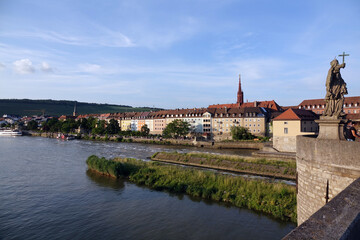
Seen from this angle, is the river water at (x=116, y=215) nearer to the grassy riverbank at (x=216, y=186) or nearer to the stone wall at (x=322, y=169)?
the grassy riverbank at (x=216, y=186)

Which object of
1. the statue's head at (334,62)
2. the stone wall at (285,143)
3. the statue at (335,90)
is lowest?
the stone wall at (285,143)

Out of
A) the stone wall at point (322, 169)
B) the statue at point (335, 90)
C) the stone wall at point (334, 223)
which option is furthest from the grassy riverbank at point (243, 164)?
the stone wall at point (334, 223)

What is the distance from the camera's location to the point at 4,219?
1509cm

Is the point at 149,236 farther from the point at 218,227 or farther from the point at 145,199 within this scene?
the point at 145,199

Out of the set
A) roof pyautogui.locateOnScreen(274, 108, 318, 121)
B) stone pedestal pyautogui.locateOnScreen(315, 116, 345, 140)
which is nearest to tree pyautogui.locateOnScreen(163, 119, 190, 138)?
roof pyautogui.locateOnScreen(274, 108, 318, 121)

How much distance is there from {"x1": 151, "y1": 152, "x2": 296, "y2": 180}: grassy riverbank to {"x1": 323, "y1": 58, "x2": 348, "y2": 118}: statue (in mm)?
17031

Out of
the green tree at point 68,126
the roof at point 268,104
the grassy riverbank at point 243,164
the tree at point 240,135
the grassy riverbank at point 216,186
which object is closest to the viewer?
the grassy riverbank at point 216,186

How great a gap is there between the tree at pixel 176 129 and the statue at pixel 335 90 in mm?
60415

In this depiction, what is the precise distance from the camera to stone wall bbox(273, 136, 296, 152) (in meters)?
37.8

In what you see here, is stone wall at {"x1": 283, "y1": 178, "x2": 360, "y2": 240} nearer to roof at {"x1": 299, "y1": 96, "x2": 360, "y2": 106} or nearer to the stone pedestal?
the stone pedestal

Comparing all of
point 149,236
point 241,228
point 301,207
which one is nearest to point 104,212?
point 149,236

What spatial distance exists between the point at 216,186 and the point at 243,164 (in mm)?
9493

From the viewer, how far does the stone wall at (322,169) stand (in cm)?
620

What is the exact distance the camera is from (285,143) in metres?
38.7
